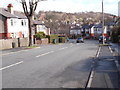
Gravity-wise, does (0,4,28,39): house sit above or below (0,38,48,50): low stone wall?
above

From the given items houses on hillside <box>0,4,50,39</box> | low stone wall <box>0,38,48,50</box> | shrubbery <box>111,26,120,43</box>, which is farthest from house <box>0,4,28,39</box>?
shrubbery <box>111,26,120,43</box>

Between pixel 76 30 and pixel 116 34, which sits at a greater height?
pixel 76 30

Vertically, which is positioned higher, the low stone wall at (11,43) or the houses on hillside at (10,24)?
the houses on hillside at (10,24)

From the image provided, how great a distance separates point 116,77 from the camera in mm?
9969

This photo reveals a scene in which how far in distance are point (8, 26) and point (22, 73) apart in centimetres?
3618

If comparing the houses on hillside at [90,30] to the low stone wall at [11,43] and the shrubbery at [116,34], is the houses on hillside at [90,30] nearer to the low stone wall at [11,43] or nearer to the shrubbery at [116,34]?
the shrubbery at [116,34]

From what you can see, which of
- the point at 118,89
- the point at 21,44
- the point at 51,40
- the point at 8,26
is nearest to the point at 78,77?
the point at 118,89

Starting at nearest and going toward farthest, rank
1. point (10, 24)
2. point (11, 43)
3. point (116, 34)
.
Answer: point (11, 43) → point (10, 24) → point (116, 34)

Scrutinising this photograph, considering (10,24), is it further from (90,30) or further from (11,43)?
(90,30)

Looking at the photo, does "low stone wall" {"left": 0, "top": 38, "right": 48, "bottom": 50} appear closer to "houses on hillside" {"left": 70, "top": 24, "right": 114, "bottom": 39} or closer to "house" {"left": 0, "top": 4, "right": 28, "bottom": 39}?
"house" {"left": 0, "top": 4, "right": 28, "bottom": 39}

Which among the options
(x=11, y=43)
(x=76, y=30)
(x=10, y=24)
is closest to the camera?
(x=11, y=43)

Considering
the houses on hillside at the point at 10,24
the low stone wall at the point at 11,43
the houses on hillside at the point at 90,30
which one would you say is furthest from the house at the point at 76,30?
the low stone wall at the point at 11,43

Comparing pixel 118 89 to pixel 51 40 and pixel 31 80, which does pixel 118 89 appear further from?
pixel 51 40

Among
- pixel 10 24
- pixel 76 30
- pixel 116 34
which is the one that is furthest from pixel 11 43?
pixel 76 30
